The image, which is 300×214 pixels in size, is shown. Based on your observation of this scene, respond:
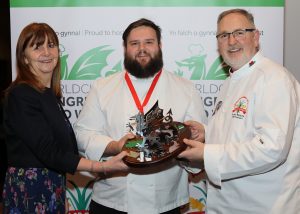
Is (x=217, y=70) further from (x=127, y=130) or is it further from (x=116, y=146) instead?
(x=116, y=146)

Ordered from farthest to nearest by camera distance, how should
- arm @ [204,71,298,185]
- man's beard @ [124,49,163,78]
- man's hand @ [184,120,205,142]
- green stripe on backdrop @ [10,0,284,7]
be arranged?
green stripe on backdrop @ [10,0,284,7] < man's beard @ [124,49,163,78] < man's hand @ [184,120,205,142] < arm @ [204,71,298,185]

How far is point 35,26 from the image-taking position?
2.32 metres

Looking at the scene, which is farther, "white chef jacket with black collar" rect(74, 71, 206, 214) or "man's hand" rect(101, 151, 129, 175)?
"white chef jacket with black collar" rect(74, 71, 206, 214)

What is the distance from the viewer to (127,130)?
269 cm

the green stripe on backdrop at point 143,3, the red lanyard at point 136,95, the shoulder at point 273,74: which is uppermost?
the green stripe on backdrop at point 143,3

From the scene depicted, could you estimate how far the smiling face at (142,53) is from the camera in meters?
2.79

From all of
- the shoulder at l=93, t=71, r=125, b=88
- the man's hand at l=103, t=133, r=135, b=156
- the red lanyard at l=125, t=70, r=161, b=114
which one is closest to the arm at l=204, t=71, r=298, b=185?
the man's hand at l=103, t=133, r=135, b=156

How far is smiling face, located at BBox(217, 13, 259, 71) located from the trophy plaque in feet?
1.77

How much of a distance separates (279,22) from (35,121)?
2.25 m

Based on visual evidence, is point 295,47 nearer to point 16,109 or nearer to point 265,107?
point 265,107

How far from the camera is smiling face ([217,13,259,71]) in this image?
91.6 inches

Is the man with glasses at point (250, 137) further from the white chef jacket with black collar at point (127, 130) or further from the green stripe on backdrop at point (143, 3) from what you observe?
the green stripe on backdrop at point (143, 3)

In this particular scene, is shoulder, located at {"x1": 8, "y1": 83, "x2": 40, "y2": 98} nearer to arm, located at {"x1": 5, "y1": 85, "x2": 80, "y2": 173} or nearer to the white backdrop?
arm, located at {"x1": 5, "y1": 85, "x2": 80, "y2": 173}

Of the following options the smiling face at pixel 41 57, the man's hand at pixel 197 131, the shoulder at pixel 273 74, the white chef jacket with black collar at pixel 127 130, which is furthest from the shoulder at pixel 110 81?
the shoulder at pixel 273 74
